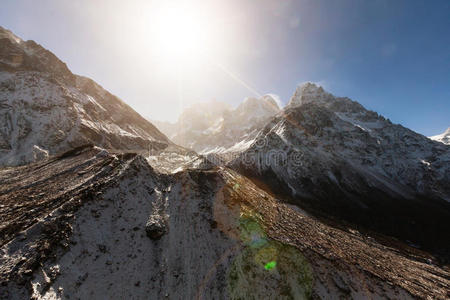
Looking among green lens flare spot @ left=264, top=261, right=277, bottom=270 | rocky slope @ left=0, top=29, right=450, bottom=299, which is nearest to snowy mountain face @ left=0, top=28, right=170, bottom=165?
rocky slope @ left=0, top=29, right=450, bottom=299

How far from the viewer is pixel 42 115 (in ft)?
196

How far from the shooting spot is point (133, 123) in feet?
354

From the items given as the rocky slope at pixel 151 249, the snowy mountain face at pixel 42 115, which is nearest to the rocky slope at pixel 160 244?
the rocky slope at pixel 151 249

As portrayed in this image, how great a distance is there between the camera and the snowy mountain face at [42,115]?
165 ft

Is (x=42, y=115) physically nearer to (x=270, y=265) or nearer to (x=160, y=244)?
(x=160, y=244)

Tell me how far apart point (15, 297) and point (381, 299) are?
24570mm

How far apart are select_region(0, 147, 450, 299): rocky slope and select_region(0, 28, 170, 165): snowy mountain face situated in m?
40.7

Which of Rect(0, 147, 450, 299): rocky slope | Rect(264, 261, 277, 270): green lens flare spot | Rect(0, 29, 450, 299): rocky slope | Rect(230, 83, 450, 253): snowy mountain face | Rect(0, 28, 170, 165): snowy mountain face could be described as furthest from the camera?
Rect(230, 83, 450, 253): snowy mountain face

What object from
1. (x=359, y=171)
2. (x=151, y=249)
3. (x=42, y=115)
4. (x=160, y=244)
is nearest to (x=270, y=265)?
(x=160, y=244)

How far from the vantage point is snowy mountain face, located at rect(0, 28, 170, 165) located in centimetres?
5034

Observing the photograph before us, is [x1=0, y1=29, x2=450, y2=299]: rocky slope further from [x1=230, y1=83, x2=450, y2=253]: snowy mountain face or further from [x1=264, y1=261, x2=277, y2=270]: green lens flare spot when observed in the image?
[x1=230, y1=83, x2=450, y2=253]: snowy mountain face

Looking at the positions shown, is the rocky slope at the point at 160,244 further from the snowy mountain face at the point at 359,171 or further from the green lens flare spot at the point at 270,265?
the snowy mountain face at the point at 359,171

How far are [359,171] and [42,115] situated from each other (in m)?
184

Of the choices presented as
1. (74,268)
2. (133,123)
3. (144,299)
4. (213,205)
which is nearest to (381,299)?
(213,205)
